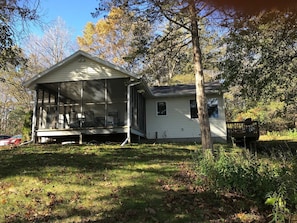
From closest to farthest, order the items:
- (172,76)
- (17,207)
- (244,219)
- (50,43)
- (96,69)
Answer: (244,219)
(17,207)
(96,69)
(172,76)
(50,43)

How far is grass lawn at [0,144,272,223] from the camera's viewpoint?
15.9 feet

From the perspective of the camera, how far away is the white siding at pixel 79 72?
14.3 m

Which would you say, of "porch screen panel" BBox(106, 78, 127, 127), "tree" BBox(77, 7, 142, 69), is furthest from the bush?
"tree" BBox(77, 7, 142, 69)

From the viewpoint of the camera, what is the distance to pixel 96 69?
14.4 m

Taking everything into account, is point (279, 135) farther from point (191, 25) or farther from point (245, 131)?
point (191, 25)

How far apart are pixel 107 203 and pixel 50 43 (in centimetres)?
2780

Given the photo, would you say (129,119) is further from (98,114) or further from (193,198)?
(193,198)

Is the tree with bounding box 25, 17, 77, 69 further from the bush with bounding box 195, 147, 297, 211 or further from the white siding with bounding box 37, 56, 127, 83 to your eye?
the bush with bounding box 195, 147, 297, 211

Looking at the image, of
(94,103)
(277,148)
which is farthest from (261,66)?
(94,103)

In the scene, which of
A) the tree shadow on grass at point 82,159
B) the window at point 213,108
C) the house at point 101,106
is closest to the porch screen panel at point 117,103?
the house at point 101,106

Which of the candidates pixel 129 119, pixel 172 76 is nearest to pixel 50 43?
pixel 172 76

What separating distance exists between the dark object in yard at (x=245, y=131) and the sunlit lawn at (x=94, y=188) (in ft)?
27.7

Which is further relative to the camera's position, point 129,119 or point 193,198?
point 129,119

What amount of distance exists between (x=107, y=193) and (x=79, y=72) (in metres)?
9.78
